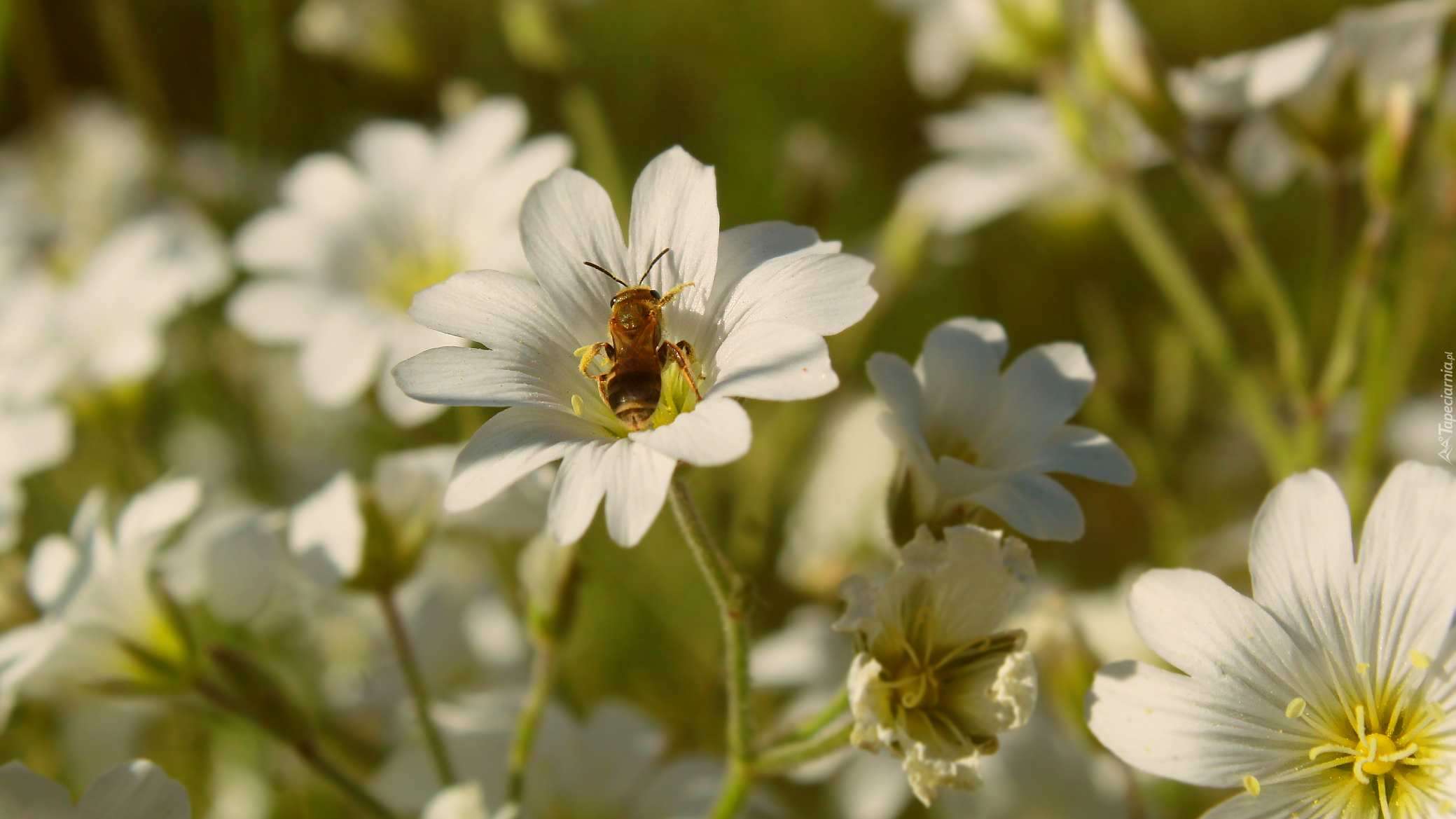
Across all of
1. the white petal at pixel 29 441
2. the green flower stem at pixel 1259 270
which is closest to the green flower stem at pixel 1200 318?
the green flower stem at pixel 1259 270

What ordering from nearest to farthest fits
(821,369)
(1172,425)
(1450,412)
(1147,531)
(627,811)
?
(821,369), (627,811), (1450,412), (1172,425), (1147,531)

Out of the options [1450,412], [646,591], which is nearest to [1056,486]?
[1450,412]

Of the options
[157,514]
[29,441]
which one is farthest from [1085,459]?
[29,441]

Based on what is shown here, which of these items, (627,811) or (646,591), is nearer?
(627,811)

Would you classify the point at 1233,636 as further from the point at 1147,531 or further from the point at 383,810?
the point at 1147,531

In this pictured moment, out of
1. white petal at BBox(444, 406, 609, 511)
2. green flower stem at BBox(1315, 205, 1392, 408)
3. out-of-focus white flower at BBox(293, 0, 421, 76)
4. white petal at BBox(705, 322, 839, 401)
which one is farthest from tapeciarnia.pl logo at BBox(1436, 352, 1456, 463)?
out-of-focus white flower at BBox(293, 0, 421, 76)

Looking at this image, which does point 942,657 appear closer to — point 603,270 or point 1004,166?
point 603,270
